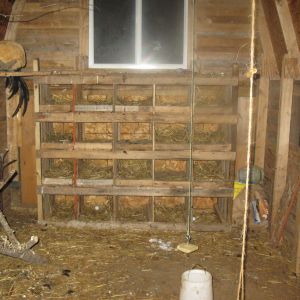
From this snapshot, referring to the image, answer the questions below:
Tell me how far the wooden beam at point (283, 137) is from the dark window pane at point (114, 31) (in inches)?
124

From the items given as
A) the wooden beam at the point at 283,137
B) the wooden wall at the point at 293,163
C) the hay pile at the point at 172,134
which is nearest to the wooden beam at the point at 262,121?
the wooden beam at the point at 283,137

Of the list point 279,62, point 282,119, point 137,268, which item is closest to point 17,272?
point 137,268

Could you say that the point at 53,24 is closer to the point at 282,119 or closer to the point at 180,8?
the point at 180,8

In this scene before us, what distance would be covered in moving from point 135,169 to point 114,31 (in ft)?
9.53

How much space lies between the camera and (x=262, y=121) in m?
7.57

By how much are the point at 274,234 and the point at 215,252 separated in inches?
46.1

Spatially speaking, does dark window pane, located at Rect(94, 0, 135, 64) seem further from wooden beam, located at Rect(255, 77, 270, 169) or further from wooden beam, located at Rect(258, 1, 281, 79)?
wooden beam, located at Rect(255, 77, 270, 169)

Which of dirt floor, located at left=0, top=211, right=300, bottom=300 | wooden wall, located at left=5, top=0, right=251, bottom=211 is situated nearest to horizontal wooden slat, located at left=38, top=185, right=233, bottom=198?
dirt floor, located at left=0, top=211, right=300, bottom=300

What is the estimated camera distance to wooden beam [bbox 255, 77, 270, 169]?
7508 millimetres

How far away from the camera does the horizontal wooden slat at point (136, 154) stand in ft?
22.7

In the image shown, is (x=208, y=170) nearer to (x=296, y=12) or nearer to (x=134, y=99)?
(x=134, y=99)

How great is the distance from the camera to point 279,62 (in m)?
6.82

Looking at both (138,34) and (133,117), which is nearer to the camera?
(133,117)

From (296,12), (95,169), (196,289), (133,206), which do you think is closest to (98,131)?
(95,169)
